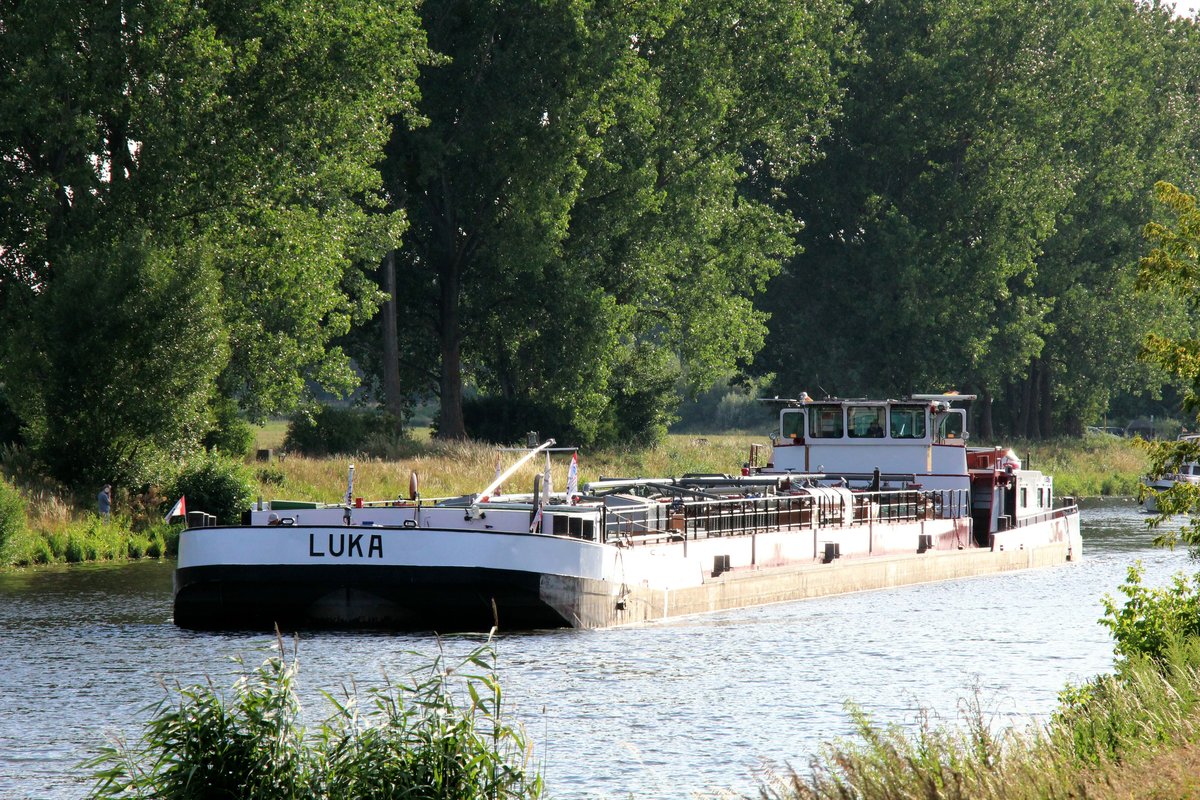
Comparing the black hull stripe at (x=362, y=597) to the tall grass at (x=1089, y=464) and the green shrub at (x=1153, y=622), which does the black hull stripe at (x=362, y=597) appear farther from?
the tall grass at (x=1089, y=464)

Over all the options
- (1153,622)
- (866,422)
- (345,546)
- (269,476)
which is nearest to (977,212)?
(866,422)

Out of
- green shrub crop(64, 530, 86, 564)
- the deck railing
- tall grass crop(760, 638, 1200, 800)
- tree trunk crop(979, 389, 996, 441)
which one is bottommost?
green shrub crop(64, 530, 86, 564)

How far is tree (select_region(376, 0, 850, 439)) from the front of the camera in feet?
197

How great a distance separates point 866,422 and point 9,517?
21.8 m

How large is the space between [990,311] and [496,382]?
87.3 ft

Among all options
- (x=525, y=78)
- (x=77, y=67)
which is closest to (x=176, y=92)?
(x=77, y=67)

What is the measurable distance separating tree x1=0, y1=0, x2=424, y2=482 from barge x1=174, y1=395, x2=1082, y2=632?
10503mm

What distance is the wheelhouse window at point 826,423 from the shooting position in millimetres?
43938

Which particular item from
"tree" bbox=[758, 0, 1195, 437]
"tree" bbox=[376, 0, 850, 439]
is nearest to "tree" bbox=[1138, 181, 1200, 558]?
"tree" bbox=[376, 0, 850, 439]

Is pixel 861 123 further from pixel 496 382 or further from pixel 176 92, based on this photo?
pixel 176 92

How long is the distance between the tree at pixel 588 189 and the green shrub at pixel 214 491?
60.9ft

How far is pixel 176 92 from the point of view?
4491 centimetres

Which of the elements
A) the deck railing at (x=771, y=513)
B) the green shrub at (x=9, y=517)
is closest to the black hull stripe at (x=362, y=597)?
the deck railing at (x=771, y=513)

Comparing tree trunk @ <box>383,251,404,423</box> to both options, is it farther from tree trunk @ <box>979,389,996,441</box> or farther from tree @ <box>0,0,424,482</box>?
tree trunk @ <box>979,389,996,441</box>
